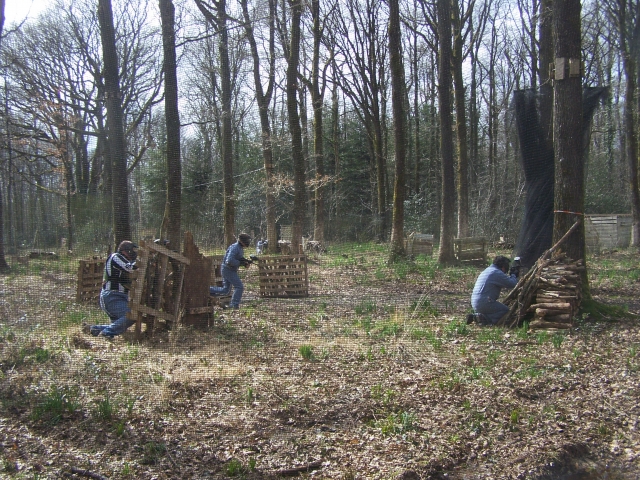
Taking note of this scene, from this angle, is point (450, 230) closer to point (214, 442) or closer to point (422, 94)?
point (214, 442)

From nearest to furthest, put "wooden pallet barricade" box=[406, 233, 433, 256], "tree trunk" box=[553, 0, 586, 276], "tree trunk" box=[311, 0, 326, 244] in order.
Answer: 1. "tree trunk" box=[553, 0, 586, 276]
2. "wooden pallet barricade" box=[406, 233, 433, 256]
3. "tree trunk" box=[311, 0, 326, 244]

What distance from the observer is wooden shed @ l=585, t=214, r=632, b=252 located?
1880cm

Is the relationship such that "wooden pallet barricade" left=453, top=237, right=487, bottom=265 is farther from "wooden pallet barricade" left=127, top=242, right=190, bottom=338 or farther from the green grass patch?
the green grass patch

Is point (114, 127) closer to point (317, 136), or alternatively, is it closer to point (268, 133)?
point (268, 133)

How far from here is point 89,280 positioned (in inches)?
363

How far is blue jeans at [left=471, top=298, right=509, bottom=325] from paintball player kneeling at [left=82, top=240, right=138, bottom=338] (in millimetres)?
4504

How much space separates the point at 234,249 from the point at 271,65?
36.4 ft

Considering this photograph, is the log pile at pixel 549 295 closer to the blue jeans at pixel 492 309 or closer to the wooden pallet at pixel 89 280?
the blue jeans at pixel 492 309

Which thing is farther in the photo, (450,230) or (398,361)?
(450,230)

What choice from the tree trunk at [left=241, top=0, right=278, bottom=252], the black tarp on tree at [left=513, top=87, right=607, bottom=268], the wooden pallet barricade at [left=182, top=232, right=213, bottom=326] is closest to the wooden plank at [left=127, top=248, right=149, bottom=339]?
the wooden pallet barricade at [left=182, top=232, right=213, bottom=326]

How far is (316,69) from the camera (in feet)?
65.4

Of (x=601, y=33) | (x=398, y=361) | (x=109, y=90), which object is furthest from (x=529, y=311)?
(x=601, y=33)

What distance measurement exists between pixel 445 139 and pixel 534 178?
15.1ft

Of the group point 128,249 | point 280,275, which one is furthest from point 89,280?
point 280,275
